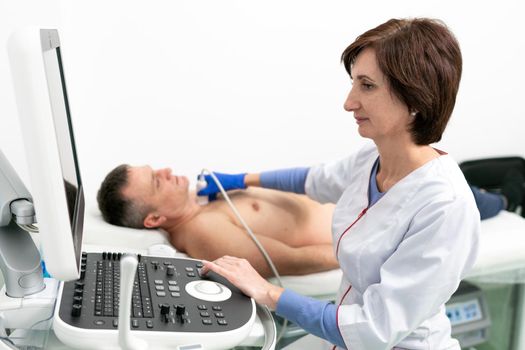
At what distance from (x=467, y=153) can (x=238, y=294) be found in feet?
6.21

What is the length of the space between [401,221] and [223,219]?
0.87 metres

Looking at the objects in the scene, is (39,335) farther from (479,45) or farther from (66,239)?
(479,45)

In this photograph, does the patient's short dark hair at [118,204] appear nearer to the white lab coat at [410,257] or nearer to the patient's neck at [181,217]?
the patient's neck at [181,217]

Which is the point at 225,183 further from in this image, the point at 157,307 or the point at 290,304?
the point at 157,307

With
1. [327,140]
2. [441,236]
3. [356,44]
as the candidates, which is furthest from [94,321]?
[327,140]

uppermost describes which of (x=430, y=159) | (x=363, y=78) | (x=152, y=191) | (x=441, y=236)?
(x=363, y=78)

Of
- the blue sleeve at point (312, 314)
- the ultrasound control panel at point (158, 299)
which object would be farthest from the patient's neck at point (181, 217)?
the blue sleeve at point (312, 314)

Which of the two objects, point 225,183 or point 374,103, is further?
point 225,183

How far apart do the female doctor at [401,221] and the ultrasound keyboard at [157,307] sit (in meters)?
0.07

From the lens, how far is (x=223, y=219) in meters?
1.98

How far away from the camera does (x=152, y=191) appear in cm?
202

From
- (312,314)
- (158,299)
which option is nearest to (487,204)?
(312,314)

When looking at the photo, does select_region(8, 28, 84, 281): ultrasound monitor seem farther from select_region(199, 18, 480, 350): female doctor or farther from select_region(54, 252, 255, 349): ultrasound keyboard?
select_region(199, 18, 480, 350): female doctor

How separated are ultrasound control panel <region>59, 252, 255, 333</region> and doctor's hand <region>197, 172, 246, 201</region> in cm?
80
